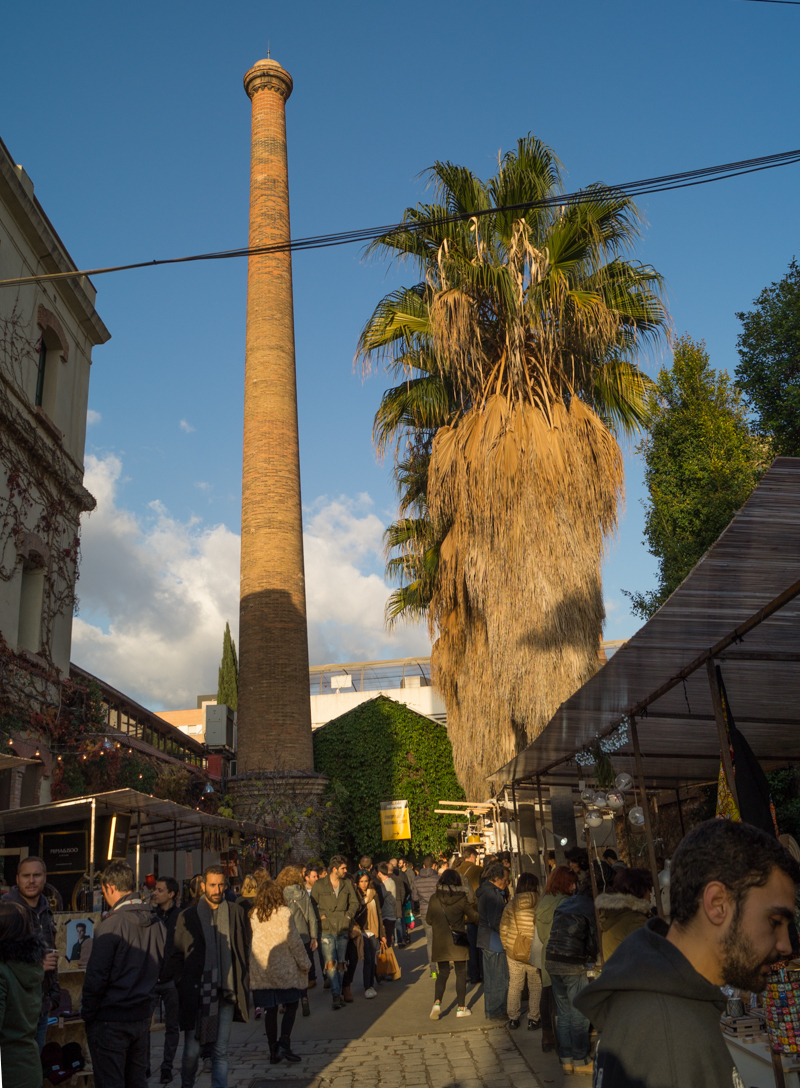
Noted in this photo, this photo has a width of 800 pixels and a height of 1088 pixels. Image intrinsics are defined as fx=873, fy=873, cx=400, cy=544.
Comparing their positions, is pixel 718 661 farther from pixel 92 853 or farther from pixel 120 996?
pixel 92 853

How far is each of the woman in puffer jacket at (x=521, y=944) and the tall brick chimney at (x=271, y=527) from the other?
1311 cm

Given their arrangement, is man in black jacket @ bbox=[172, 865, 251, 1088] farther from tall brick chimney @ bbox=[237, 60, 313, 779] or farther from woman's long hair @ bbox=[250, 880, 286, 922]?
tall brick chimney @ bbox=[237, 60, 313, 779]

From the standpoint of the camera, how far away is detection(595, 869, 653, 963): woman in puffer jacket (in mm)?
6016

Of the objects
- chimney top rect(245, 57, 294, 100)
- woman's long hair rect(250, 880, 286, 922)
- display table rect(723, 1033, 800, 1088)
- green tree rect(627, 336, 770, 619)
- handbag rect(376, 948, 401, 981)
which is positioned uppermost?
chimney top rect(245, 57, 294, 100)

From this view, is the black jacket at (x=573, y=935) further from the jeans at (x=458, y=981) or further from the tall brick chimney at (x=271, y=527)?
the tall brick chimney at (x=271, y=527)

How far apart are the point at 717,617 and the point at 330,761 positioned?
2216cm

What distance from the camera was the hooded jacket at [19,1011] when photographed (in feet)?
11.8

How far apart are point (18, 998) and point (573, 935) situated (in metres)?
4.24

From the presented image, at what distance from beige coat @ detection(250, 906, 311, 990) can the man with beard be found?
632 centimetres

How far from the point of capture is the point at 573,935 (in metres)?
6.55

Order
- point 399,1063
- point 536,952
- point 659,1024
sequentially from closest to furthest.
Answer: point 659,1024
point 399,1063
point 536,952

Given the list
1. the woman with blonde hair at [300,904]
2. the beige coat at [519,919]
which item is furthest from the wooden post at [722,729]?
the woman with blonde hair at [300,904]

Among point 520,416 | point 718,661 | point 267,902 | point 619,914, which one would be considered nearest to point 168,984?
point 267,902

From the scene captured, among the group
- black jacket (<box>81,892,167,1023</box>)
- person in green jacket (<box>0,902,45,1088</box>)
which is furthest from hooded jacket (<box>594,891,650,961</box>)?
person in green jacket (<box>0,902,45,1088</box>)
